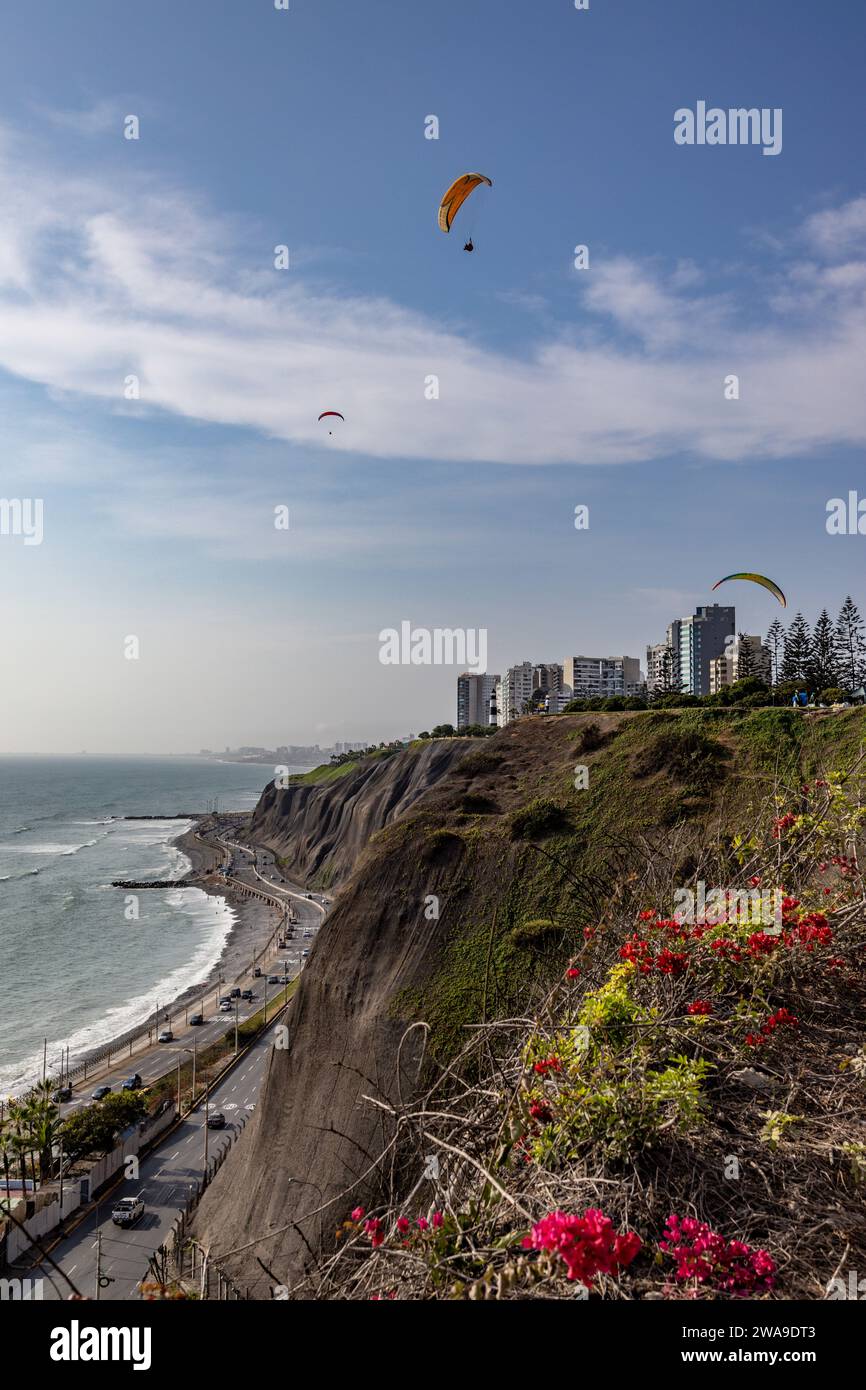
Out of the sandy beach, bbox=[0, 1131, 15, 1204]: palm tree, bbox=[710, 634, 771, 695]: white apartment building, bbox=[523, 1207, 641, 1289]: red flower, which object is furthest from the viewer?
bbox=[710, 634, 771, 695]: white apartment building

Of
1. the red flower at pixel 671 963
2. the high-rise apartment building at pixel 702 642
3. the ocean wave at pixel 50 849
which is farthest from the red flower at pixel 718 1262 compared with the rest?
the ocean wave at pixel 50 849

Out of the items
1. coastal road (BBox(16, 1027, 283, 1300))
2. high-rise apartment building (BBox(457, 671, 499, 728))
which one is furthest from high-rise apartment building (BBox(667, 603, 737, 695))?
coastal road (BBox(16, 1027, 283, 1300))

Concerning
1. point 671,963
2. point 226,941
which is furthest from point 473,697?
point 671,963

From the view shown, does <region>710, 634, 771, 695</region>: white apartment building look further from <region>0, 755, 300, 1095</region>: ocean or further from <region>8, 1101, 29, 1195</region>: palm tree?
<region>8, 1101, 29, 1195</region>: palm tree

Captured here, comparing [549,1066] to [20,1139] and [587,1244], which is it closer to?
[587,1244]

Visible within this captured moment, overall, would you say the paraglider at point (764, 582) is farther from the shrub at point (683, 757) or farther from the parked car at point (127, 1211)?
the parked car at point (127, 1211)
